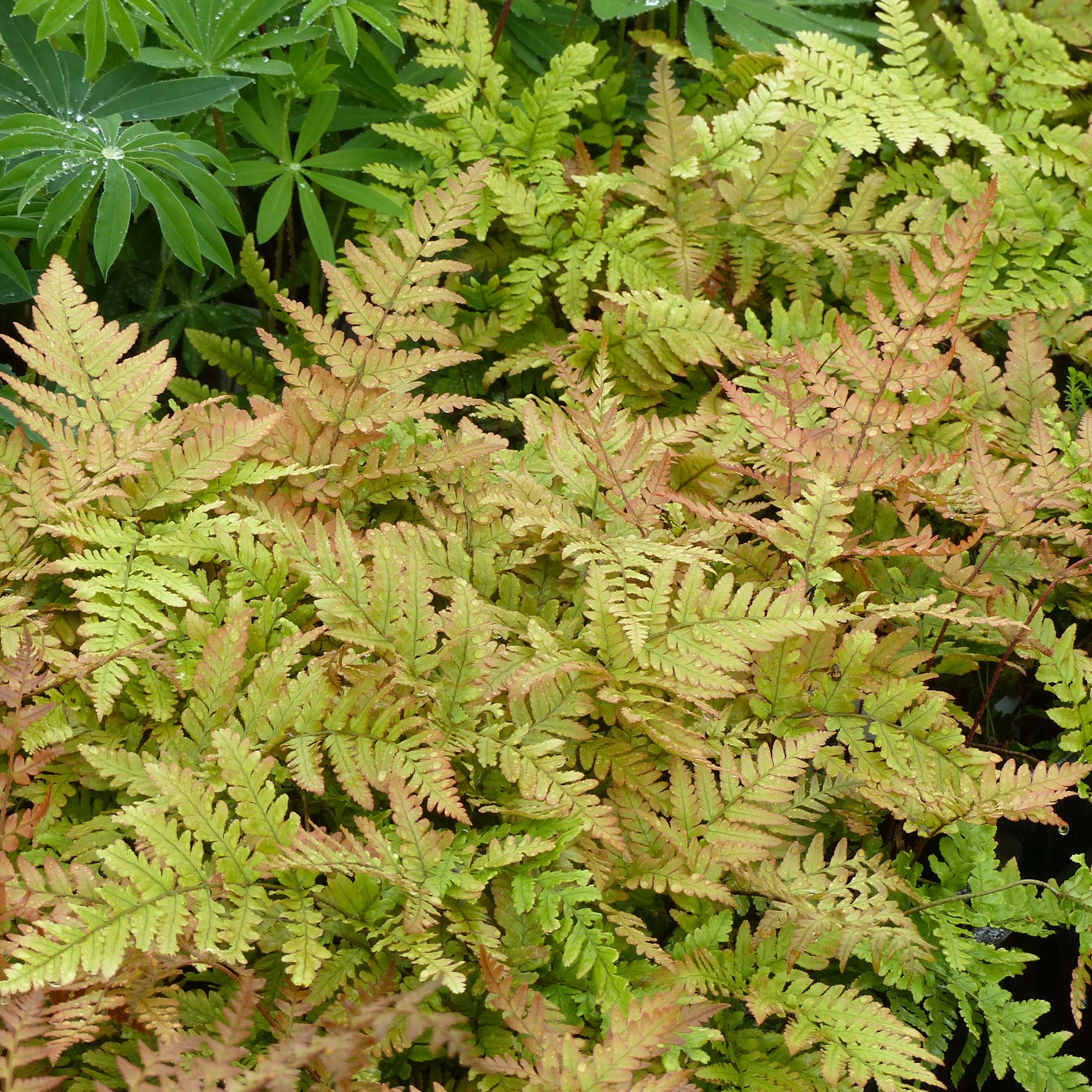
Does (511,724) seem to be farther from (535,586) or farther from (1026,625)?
(1026,625)

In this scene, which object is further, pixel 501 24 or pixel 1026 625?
pixel 501 24

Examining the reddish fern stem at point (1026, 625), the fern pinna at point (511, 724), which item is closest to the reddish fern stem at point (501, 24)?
the fern pinna at point (511, 724)

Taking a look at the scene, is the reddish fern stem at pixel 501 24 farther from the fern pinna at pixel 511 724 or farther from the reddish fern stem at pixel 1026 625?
the reddish fern stem at pixel 1026 625

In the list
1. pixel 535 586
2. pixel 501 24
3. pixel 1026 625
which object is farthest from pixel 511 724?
pixel 501 24

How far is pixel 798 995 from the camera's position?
1.42 metres

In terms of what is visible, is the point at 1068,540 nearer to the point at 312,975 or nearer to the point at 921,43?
the point at 312,975

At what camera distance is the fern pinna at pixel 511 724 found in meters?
1.30

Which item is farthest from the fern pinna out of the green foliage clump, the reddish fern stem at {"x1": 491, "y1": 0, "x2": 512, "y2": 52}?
the reddish fern stem at {"x1": 491, "y1": 0, "x2": 512, "y2": 52}

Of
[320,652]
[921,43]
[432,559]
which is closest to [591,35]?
[921,43]

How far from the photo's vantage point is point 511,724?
1500 mm

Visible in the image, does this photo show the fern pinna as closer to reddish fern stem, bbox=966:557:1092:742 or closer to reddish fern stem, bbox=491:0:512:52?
reddish fern stem, bbox=966:557:1092:742

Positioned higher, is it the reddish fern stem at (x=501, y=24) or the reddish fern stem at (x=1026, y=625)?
the reddish fern stem at (x=501, y=24)

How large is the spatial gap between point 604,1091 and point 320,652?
2.62 feet

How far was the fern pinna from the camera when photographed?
4.27 feet
